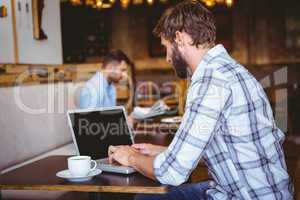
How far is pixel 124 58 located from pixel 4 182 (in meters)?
2.37

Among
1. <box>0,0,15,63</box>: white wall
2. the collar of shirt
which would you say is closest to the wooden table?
the collar of shirt

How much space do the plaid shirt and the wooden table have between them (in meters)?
0.09

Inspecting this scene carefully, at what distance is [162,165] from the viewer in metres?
1.41

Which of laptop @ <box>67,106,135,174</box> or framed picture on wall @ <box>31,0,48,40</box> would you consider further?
framed picture on wall @ <box>31,0,48,40</box>

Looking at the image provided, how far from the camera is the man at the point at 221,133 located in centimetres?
136

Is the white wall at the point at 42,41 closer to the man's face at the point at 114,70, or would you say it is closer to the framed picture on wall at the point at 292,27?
the man's face at the point at 114,70

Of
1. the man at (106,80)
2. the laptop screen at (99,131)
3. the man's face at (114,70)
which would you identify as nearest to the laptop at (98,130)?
the laptop screen at (99,131)

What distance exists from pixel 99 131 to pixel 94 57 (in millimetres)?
7309

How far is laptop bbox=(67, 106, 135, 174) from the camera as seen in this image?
198cm

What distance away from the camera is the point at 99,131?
83.0 inches

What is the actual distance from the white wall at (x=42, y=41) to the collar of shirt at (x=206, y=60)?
1877mm

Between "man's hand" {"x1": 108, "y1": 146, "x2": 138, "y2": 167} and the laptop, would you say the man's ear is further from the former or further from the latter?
the laptop

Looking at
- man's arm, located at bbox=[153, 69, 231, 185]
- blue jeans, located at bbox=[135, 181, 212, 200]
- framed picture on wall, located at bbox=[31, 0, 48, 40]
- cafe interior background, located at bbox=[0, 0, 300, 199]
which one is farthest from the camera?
framed picture on wall, located at bbox=[31, 0, 48, 40]

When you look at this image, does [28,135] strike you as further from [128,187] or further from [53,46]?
[128,187]
